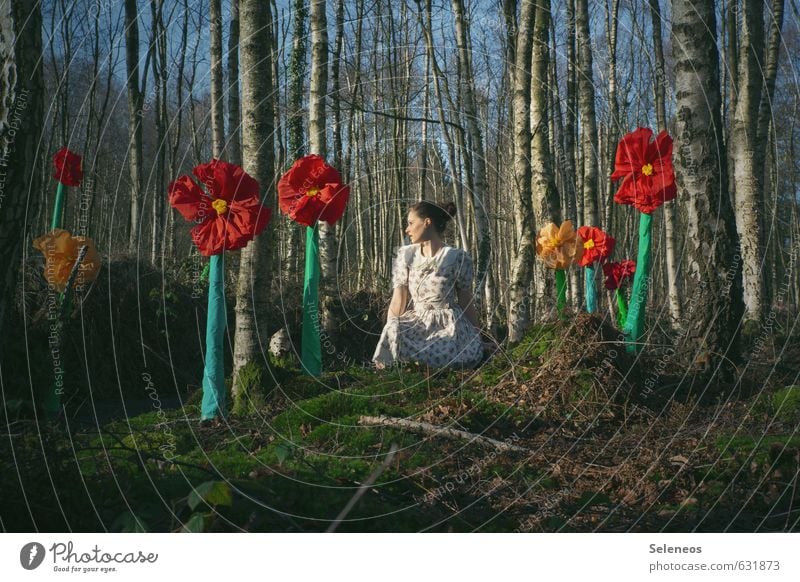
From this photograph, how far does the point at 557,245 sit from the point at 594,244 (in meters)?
0.87

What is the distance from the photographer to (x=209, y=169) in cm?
448

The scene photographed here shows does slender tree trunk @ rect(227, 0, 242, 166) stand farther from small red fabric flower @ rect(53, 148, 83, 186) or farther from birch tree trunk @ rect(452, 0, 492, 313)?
A: birch tree trunk @ rect(452, 0, 492, 313)

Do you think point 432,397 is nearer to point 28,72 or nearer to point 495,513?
point 495,513

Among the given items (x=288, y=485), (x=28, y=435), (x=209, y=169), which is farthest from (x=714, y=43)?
(x=28, y=435)

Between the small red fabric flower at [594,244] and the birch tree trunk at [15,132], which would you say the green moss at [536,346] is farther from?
the birch tree trunk at [15,132]

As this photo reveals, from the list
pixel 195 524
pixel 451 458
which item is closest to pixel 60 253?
pixel 451 458

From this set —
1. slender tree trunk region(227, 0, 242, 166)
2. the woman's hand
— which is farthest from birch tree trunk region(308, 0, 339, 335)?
the woman's hand

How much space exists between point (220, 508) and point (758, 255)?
24.5 ft

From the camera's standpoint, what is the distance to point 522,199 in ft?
23.3

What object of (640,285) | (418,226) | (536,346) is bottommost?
(536,346)

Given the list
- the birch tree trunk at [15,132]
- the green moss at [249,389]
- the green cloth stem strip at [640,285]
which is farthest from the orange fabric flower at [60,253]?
the green cloth stem strip at [640,285]

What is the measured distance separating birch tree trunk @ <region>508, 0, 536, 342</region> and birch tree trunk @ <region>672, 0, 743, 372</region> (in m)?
2.07

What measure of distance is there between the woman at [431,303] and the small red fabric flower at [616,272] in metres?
2.21

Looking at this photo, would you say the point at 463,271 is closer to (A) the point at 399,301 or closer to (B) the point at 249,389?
(A) the point at 399,301
